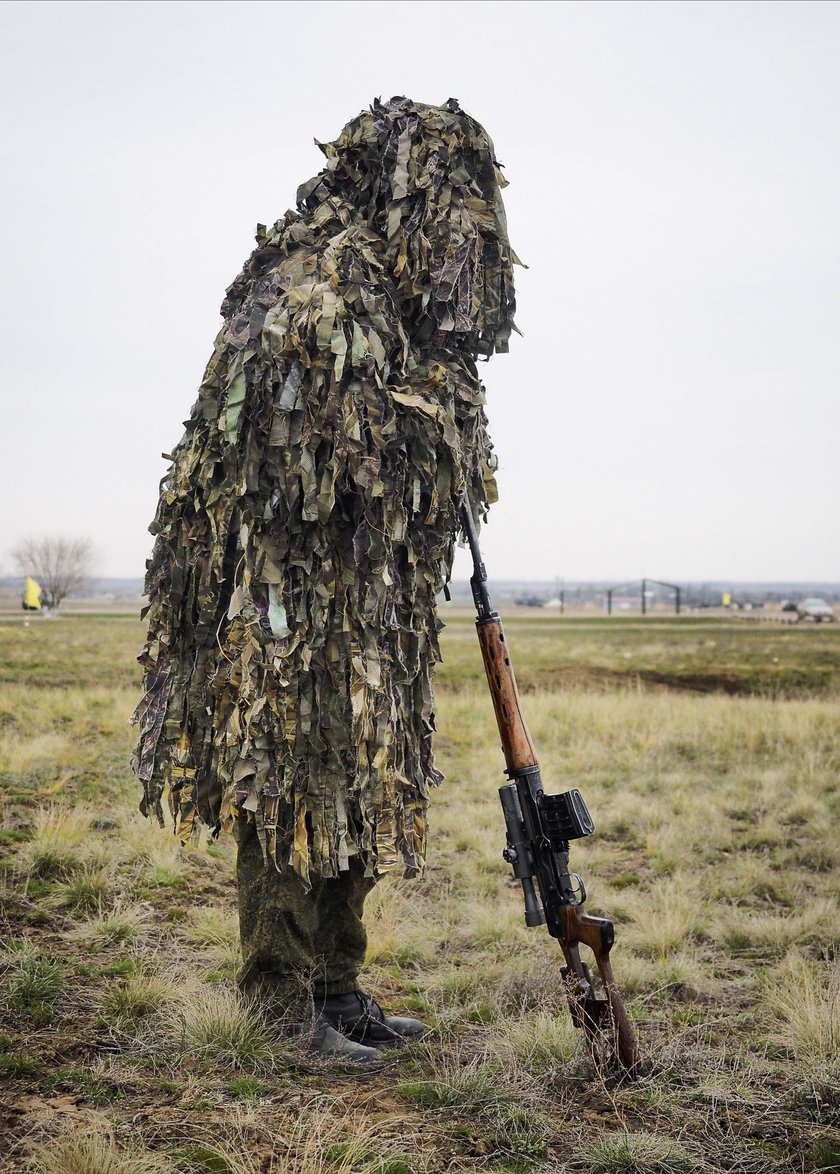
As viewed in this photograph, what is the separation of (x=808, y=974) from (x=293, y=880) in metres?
2.36

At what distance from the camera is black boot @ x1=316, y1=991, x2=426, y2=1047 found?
3807 mm

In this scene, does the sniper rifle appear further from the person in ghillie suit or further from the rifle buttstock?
the person in ghillie suit

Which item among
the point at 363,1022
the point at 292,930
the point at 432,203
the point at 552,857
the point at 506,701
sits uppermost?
the point at 432,203

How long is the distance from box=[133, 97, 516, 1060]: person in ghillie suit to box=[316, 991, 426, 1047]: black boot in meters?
0.01

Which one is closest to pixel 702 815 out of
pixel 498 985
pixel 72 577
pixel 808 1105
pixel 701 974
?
pixel 701 974

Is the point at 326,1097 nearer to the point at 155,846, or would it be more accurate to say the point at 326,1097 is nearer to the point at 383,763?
the point at 383,763

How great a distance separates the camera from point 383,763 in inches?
139

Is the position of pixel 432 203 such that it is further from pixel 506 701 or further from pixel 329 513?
pixel 506 701

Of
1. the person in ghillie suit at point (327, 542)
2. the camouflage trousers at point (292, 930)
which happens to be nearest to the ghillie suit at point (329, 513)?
the person in ghillie suit at point (327, 542)

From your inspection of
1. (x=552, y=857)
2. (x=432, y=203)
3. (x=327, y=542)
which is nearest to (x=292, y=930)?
(x=552, y=857)

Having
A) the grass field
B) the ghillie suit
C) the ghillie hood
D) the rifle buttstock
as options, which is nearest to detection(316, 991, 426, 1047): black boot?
the grass field

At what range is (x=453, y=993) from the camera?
4516 mm

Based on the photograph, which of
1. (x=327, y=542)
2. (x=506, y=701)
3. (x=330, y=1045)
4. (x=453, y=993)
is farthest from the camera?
(x=453, y=993)

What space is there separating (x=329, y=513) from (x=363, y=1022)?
1937mm
